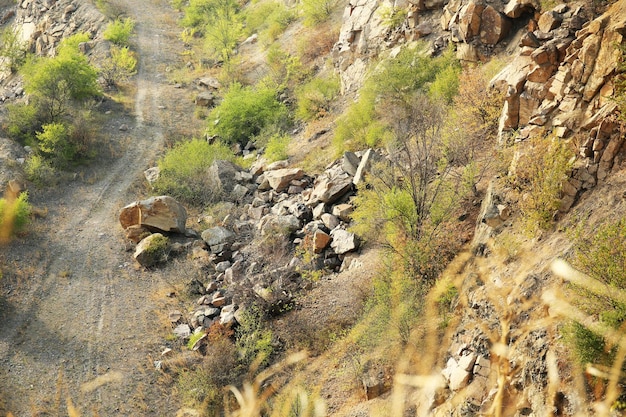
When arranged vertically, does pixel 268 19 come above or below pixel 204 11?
below

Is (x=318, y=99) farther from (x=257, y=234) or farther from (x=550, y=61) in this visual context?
(x=550, y=61)

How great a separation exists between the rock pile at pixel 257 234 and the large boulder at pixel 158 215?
0.10 ft

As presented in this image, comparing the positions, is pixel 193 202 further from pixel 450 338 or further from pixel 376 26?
pixel 450 338

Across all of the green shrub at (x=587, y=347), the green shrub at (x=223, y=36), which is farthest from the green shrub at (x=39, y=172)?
the green shrub at (x=587, y=347)

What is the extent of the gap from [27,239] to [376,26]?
14619mm

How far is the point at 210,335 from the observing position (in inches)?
512

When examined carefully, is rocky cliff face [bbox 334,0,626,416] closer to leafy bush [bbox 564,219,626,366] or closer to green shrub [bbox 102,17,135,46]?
leafy bush [bbox 564,219,626,366]

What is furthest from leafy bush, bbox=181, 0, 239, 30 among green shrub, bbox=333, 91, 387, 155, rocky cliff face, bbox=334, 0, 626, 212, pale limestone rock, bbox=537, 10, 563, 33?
pale limestone rock, bbox=537, 10, 563, 33

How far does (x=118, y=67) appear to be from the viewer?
101 ft

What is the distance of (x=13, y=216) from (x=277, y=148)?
910 cm

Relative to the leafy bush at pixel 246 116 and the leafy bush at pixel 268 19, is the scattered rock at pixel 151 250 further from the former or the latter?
the leafy bush at pixel 268 19

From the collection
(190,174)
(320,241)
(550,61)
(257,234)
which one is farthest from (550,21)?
(190,174)

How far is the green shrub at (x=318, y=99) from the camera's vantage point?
2272 centimetres

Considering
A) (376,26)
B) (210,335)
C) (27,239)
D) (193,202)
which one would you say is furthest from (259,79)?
(210,335)
